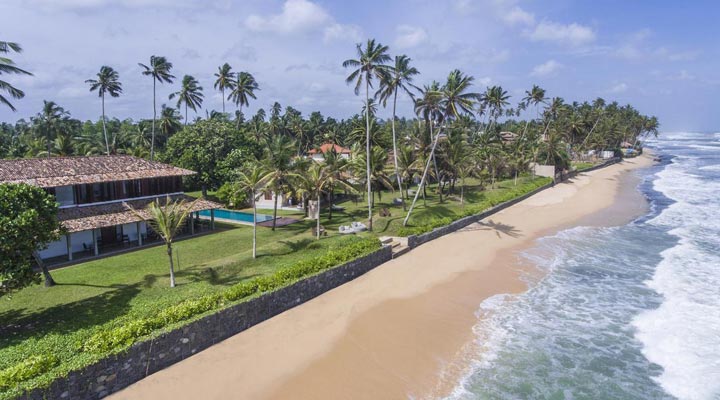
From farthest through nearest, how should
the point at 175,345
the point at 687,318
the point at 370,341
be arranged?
the point at 687,318 < the point at 370,341 < the point at 175,345

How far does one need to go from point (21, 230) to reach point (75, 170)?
618 inches

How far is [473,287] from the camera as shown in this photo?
25453mm

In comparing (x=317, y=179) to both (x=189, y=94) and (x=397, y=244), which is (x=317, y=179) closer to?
(x=397, y=244)

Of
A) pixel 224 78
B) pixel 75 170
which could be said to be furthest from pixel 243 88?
pixel 75 170

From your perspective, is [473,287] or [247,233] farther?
[247,233]

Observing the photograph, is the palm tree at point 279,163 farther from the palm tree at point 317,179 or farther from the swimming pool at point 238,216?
the swimming pool at point 238,216

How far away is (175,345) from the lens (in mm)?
16594

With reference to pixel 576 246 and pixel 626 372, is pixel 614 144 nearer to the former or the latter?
pixel 576 246

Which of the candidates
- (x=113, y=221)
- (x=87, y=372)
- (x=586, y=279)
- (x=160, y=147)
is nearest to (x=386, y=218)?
(x=586, y=279)

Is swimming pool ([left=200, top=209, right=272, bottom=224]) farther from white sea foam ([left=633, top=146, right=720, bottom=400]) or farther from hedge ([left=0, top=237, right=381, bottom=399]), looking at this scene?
white sea foam ([left=633, top=146, right=720, bottom=400])

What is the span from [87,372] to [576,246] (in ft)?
112

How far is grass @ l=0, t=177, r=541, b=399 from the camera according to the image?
16156 millimetres

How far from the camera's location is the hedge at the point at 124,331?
41.9 feet

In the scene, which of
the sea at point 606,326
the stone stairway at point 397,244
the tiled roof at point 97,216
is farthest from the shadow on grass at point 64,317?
the stone stairway at point 397,244
